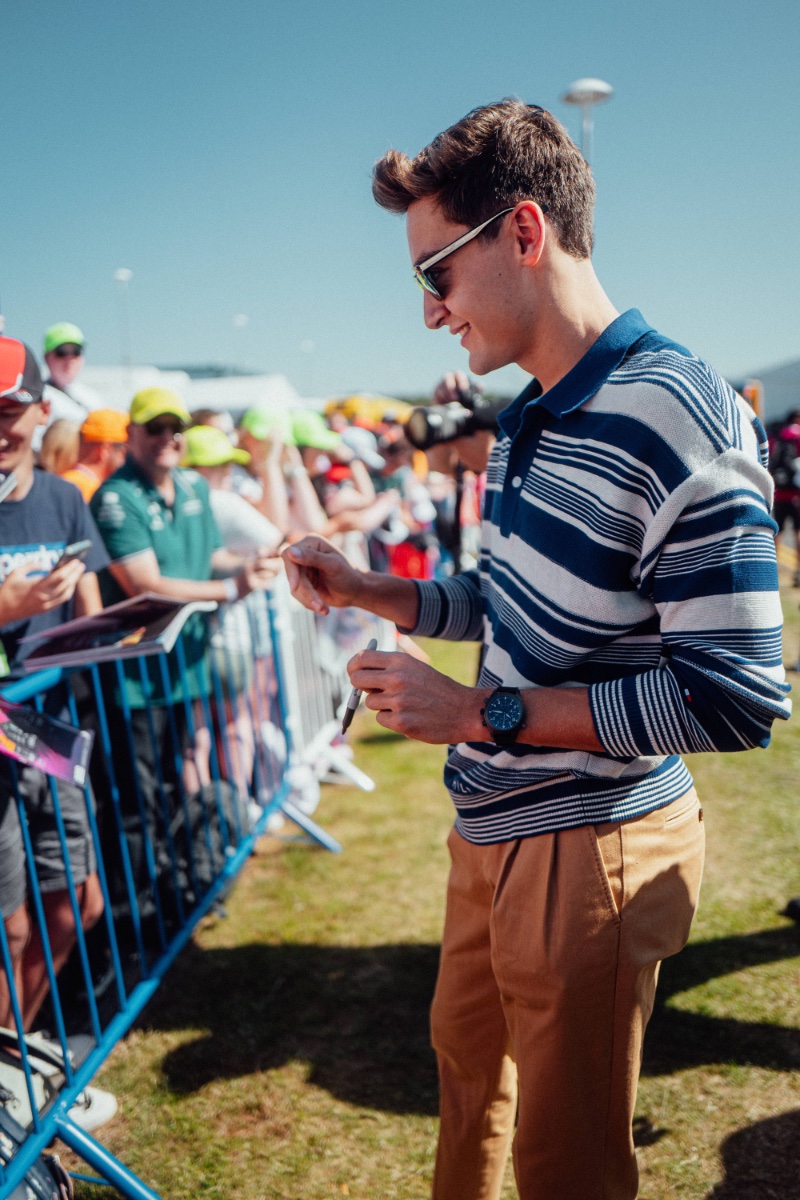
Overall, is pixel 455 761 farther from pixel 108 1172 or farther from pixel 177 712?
pixel 177 712

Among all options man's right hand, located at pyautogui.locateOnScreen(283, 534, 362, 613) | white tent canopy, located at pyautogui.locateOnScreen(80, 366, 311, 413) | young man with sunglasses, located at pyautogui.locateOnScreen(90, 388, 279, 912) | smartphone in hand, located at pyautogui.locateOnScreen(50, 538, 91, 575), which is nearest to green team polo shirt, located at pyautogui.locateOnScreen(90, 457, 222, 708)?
young man with sunglasses, located at pyautogui.locateOnScreen(90, 388, 279, 912)

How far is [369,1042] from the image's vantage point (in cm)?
295

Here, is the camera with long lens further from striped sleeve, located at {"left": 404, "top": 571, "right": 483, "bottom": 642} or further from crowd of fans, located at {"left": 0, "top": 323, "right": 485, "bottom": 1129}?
striped sleeve, located at {"left": 404, "top": 571, "right": 483, "bottom": 642}

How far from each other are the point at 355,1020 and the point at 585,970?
6.44 feet

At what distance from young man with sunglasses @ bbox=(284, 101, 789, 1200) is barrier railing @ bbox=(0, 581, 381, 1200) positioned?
4.20 feet

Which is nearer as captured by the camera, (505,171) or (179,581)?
(505,171)

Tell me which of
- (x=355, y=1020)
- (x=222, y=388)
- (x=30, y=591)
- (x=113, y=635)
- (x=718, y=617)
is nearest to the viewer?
(x=718, y=617)

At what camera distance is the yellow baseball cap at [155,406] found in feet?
11.8

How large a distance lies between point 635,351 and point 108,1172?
7.56ft

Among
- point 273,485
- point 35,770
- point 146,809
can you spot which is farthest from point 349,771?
point 35,770

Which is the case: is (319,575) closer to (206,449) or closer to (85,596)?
(85,596)

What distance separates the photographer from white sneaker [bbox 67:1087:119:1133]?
2502 millimetres

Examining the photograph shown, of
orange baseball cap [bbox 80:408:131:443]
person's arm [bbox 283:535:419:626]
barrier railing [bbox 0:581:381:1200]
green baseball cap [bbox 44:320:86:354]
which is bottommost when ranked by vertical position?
barrier railing [bbox 0:581:381:1200]

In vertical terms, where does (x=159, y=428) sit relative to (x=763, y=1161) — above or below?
above
